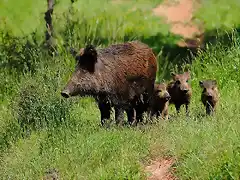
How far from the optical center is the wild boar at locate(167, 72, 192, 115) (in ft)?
40.9

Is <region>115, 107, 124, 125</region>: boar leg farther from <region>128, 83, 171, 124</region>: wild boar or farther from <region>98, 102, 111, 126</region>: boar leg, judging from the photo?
<region>128, 83, 171, 124</region>: wild boar

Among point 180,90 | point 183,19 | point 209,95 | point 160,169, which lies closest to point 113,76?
point 180,90

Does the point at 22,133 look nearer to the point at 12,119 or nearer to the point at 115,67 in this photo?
the point at 12,119

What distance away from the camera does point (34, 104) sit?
12.6 meters

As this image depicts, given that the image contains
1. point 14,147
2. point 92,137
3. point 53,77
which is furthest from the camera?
point 53,77

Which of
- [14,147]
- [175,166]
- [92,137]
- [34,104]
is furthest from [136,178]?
[34,104]

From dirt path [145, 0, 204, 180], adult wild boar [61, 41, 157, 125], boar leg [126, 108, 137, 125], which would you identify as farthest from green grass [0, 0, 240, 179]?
dirt path [145, 0, 204, 180]

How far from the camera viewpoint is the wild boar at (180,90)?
12.5 meters

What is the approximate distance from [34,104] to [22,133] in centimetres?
61

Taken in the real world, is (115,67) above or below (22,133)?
above

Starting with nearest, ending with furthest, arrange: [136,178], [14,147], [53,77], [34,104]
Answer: [136,178]
[14,147]
[34,104]
[53,77]

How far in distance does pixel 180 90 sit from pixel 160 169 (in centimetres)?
293

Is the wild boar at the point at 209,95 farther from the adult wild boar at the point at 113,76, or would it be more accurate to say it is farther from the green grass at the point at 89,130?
the adult wild boar at the point at 113,76

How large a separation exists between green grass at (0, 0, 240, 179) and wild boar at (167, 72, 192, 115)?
0.25 meters
